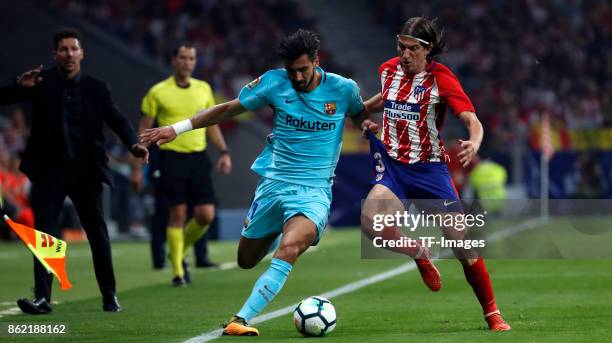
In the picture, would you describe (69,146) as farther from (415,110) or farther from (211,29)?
(211,29)

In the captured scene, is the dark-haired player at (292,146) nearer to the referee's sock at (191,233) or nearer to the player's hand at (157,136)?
the player's hand at (157,136)

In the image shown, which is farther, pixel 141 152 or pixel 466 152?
pixel 141 152

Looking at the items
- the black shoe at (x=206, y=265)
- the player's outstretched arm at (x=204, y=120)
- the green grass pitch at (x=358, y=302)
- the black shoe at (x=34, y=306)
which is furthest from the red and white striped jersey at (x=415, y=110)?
the black shoe at (x=206, y=265)

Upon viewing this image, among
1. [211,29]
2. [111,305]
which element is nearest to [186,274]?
[111,305]

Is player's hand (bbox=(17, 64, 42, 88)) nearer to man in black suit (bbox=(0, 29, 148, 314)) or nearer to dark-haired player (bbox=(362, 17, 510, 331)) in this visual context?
man in black suit (bbox=(0, 29, 148, 314))

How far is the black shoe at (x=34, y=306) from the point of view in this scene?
1038 centimetres

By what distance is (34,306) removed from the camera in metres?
10.4

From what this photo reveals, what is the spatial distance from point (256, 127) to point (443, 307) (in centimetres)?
1702

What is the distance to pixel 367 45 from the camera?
3512 cm

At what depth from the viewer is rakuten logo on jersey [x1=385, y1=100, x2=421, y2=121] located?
900cm

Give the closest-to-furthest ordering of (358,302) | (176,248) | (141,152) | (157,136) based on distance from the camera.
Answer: (157,136), (141,152), (358,302), (176,248)

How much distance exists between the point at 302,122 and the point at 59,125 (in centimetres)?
264

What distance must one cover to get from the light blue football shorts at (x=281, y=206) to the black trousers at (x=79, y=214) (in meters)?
2.14

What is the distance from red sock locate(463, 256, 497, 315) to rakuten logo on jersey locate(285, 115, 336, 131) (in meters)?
1.38
